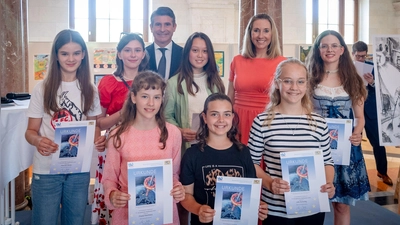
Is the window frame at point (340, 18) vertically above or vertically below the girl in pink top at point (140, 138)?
above

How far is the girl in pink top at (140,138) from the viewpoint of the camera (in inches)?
87.7

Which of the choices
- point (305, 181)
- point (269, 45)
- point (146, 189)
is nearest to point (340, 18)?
point (269, 45)

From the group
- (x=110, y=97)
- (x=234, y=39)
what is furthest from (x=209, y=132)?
(x=234, y=39)

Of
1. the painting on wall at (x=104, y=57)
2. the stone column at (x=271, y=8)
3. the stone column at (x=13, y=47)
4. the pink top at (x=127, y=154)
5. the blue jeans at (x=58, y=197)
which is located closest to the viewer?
the pink top at (x=127, y=154)

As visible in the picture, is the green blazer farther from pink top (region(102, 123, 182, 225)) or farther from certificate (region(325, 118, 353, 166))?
certificate (region(325, 118, 353, 166))

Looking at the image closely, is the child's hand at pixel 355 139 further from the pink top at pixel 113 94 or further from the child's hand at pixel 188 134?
the pink top at pixel 113 94

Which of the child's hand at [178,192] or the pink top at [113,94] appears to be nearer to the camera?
the child's hand at [178,192]

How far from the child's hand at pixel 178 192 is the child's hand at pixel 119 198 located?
0.83 ft

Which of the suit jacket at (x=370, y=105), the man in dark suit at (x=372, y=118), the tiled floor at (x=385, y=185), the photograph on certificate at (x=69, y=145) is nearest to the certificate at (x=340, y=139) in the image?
the photograph on certificate at (x=69, y=145)

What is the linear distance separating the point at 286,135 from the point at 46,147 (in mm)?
1510

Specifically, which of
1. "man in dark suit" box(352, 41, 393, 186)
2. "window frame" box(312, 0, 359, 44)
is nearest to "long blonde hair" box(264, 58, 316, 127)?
"man in dark suit" box(352, 41, 393, 186)

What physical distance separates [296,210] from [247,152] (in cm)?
45

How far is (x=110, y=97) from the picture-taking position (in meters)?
2.72

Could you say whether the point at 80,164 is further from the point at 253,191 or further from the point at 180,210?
the point at 253,191
